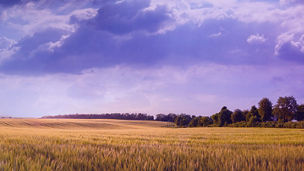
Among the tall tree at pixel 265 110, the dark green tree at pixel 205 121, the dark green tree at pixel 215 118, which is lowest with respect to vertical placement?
the dark green tree at pixel 205 121

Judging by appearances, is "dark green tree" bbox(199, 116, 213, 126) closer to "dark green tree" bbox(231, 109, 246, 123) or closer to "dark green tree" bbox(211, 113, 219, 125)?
"dark green tree" bbox(211, 113, 219, 125)

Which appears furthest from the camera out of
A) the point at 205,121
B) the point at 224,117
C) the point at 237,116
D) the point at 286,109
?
the point at 205,121

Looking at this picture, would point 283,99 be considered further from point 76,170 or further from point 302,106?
point 76,170

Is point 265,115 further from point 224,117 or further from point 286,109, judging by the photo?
point 224,117

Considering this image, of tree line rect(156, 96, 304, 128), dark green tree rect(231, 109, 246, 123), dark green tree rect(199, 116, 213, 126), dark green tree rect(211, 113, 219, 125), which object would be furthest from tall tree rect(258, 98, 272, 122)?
dark green tree rect(199, 116, 213, 126)

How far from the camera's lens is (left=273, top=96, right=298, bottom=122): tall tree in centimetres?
5453

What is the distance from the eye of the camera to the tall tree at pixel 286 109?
5453 centimetres

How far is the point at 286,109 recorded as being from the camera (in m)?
54.9

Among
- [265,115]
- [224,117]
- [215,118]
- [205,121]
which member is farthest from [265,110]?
[205,121]

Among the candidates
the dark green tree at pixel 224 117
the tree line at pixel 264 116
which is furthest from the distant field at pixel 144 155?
the dark green tree at pixel 224 117

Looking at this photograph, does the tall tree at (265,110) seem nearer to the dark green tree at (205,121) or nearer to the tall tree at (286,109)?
the tall tree at (286,109)

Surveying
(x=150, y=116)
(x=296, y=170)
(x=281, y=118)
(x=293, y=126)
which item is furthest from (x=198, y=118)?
(x=296, y=170)

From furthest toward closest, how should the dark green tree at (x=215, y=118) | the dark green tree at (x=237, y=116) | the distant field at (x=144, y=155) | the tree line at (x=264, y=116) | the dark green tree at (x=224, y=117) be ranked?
the dark green tree at (x=215, y=118)
the dark green tree at (x=224, y=117)
the dark green tree at (x=237, y=116)
the tree line at (x=264, y=116)
the distant field at (x=144, y=155)

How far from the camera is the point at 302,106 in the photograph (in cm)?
5569
